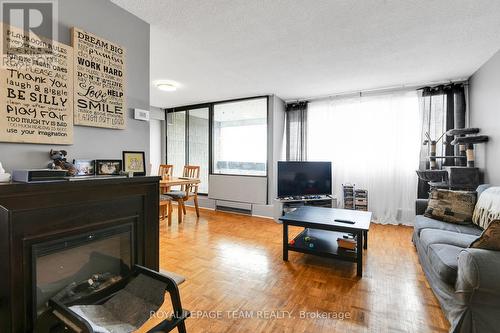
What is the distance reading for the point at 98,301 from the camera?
1418mm

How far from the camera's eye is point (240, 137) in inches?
200

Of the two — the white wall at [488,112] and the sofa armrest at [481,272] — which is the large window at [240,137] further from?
the sofa armrest at [481,272]

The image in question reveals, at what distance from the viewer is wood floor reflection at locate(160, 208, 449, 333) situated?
165 centimetres

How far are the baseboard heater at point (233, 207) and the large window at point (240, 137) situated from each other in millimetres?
624

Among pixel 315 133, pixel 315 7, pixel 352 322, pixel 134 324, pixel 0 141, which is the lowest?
pixel 352 322

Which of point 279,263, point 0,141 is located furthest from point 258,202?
point 0,141

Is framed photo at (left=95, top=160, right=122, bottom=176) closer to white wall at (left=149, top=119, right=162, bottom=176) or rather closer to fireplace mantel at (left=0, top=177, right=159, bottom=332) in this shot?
fireplace mantel at (left=0, top=177, right=159, bottom=332)

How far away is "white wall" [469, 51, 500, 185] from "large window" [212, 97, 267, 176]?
123 inches

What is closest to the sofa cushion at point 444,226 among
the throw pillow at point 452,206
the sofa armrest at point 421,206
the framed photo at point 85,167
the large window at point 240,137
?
the throw pillow at point 452,206

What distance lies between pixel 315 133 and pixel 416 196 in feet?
6.52

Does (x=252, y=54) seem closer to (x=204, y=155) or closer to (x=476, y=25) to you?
(x=476, y=25)

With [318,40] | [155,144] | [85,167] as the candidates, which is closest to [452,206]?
[318,40]

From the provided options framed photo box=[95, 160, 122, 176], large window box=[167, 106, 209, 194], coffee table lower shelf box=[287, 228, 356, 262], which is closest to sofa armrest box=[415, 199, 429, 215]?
coffee table lower shelf box=[287, 228, 356, 262]

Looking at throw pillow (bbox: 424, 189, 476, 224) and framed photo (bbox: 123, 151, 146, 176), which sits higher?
framed photo (bbox: 123, 151, 146, 176)
